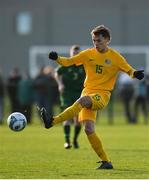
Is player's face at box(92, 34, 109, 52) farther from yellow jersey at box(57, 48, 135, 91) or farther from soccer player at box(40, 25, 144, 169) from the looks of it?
yellow jersey at box(57, 48, 135, 91)

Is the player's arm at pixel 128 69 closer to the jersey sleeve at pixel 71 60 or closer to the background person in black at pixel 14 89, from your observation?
the jersey sleeve at pixel 71 60

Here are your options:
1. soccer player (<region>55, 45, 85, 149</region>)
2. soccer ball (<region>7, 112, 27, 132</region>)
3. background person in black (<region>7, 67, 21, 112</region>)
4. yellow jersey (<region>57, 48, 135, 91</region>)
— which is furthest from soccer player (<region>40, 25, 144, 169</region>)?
background person in black (<region>7, 67, 21, 112</region>)

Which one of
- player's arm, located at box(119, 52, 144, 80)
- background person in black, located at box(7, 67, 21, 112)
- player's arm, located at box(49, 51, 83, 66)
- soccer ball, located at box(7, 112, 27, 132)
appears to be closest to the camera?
player's arm, located at box(49, 51, 83, 66)

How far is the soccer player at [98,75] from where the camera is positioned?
13141 millimetres

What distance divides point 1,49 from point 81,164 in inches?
1652

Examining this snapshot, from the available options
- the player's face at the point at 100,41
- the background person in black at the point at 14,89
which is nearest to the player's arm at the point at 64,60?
the player's face at the point at 100,41

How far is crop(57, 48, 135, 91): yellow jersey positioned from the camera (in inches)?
525

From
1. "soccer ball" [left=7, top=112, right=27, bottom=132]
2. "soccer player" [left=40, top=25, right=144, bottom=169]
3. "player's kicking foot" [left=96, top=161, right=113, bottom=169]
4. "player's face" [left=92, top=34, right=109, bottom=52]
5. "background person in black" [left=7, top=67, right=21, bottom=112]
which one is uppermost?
"player's face" [left=92, top=34, right=109, bottom=52]

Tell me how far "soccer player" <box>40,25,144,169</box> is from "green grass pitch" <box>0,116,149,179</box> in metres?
0.57

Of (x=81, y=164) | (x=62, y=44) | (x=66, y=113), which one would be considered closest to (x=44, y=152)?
(x=81, y=164)

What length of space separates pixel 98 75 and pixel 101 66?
6.0 inches

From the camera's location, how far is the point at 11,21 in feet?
183

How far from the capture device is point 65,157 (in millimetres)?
15703

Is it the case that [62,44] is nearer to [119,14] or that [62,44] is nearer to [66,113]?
[119,14]
